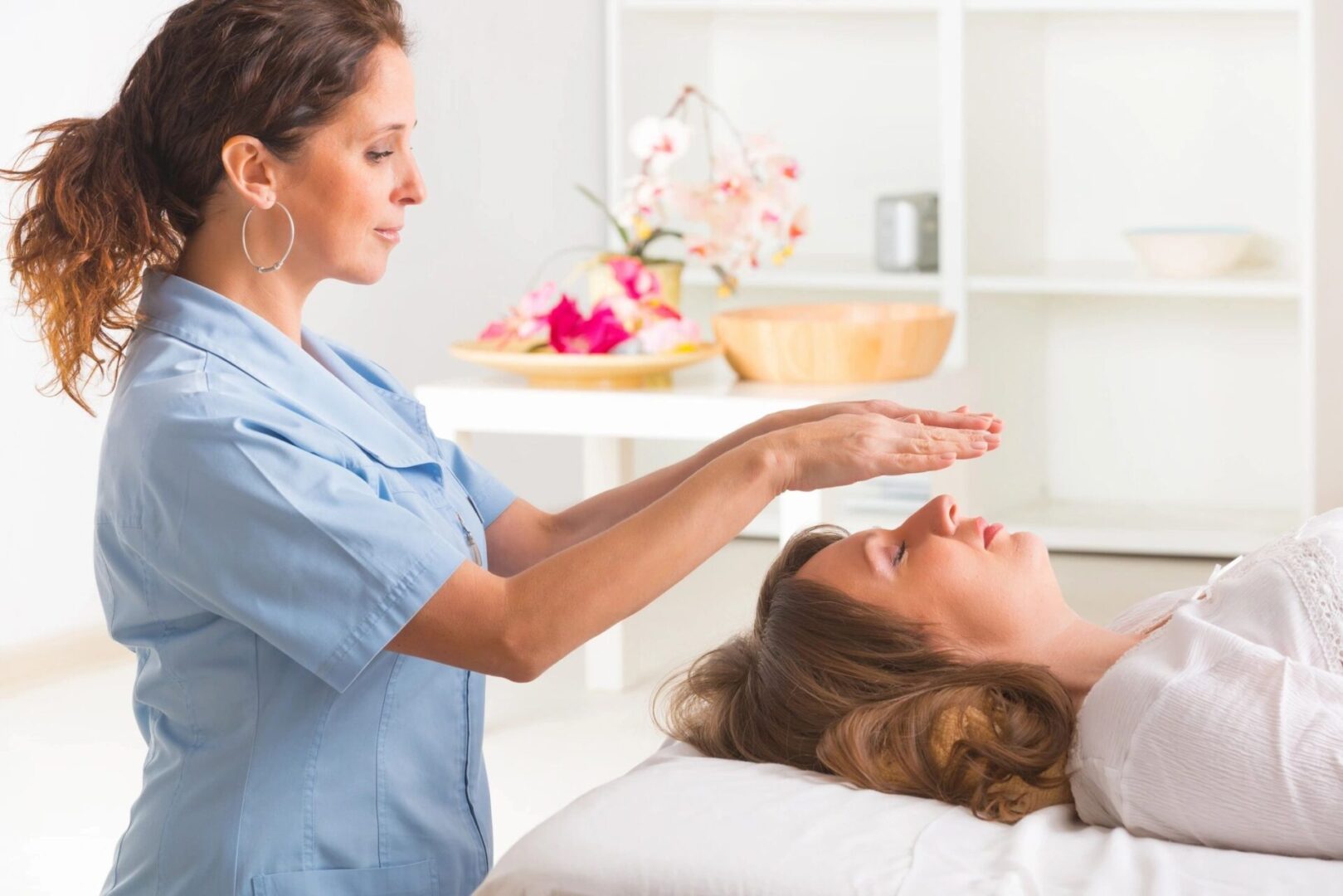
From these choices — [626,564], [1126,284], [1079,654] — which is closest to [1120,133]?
[1126,284]

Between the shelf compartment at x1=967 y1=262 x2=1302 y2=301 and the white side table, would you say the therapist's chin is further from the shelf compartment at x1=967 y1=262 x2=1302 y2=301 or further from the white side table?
the shelf compartment at x1=967 y1=262 x2=1302 y2=301

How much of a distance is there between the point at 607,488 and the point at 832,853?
2089 millimetres

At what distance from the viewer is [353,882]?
1336 millimetres

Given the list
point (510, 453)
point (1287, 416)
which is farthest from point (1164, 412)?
point (510, 453)

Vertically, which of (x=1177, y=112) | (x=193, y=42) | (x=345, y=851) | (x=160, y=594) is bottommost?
(x=345, y=851)

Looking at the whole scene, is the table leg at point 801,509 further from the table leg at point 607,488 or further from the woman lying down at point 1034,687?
the woman lying down at point 1034,687

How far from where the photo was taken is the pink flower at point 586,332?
2898 millimetres

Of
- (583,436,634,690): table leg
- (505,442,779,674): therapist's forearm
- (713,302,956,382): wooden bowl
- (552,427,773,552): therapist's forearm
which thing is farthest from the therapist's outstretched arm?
(583,436,634,690): table leg

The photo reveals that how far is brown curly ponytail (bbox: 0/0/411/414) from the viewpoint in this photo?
132 cm

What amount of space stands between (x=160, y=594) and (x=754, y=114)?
3.78 m

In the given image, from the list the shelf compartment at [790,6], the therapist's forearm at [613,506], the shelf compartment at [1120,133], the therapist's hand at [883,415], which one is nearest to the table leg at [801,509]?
the therapist's forearm at [613,506]

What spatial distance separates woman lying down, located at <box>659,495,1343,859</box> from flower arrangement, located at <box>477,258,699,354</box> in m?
1.28

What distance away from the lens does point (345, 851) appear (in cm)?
133

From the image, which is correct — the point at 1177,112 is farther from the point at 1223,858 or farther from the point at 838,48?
the point at 1223,858
